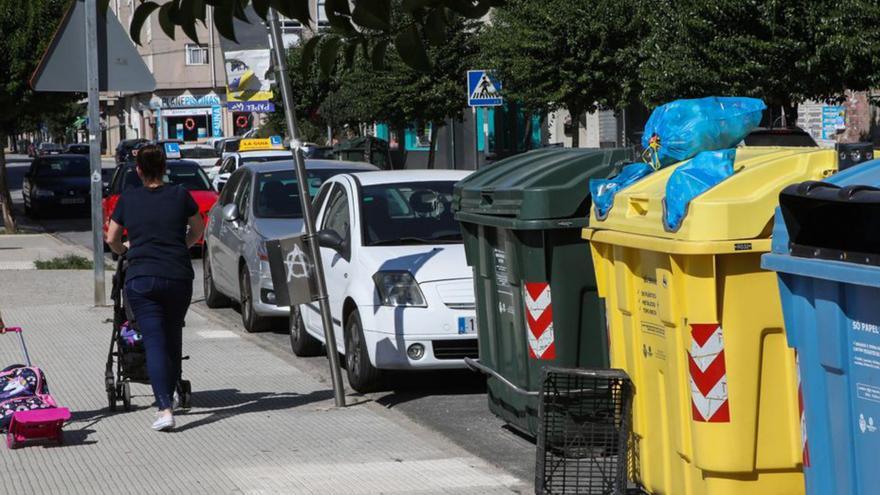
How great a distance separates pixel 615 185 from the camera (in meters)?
6.89

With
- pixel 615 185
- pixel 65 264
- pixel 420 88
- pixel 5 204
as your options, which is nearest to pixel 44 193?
pixel 5 204

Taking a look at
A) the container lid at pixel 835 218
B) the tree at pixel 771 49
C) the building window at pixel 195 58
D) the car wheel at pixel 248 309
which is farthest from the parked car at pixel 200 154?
the container lid at pixel 835 218

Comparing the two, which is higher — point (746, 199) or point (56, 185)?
point (746, 199)

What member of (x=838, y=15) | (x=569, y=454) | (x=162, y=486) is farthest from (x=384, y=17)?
(x=838, y=15)

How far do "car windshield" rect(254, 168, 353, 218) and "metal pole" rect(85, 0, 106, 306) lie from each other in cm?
197

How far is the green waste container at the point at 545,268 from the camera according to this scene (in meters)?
7.37

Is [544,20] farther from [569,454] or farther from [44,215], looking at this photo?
→ [569,454]

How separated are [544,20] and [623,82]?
1928mm

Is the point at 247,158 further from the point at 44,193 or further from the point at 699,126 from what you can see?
the point at 699,126

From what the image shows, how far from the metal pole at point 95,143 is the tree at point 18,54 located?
1454cm

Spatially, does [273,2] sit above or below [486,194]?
above

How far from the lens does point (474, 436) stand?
27.7 ft

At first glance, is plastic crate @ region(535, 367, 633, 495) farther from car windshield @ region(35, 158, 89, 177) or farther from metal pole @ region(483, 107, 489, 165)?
metal pole @ region(483, 107, 489, 165)

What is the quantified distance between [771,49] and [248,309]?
31.2 ft
